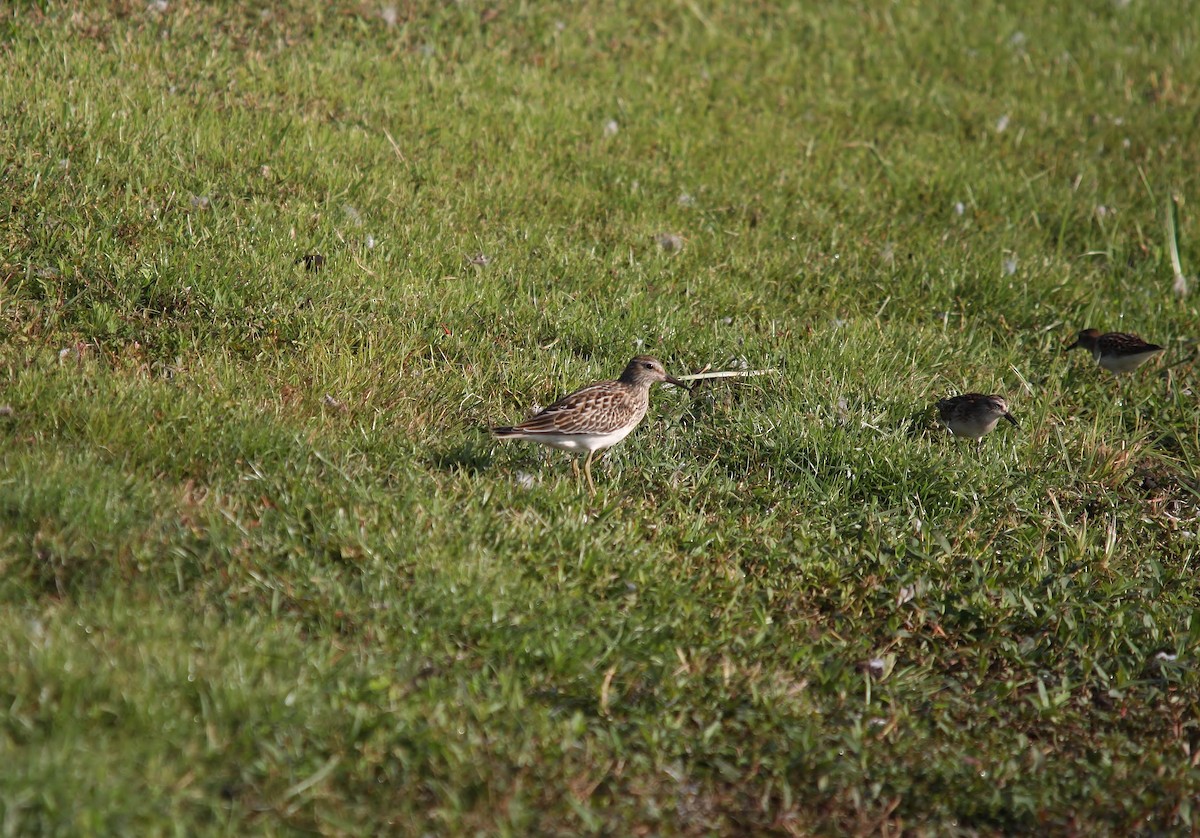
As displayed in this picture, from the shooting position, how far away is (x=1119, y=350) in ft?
26.4

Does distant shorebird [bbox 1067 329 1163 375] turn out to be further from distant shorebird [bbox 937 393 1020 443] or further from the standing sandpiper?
the standing sandpiper

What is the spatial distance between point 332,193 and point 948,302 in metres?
4.17

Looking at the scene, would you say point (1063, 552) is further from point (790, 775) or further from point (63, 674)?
point (63, 674)

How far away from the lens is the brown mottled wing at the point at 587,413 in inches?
245

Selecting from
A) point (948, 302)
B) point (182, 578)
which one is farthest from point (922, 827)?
point (948, 302)

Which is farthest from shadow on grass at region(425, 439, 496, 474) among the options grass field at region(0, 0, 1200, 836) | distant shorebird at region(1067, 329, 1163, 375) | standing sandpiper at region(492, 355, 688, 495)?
distant shorebird at region(1067, 329, 1163, 375)

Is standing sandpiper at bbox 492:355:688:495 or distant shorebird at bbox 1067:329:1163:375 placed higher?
standing sandpiper at bbox 492:355:688:495

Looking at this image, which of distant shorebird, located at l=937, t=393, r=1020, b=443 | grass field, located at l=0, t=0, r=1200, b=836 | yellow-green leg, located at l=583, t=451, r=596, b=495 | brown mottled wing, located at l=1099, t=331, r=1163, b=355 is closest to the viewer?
grass field, located at l=0, t=0, r=1200, b=836

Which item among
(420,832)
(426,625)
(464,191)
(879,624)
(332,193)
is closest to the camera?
(420,832)

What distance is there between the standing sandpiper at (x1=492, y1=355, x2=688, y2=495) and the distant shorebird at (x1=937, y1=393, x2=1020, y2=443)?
1.74m

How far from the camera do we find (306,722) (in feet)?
14.5

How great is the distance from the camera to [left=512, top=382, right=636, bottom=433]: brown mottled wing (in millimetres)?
6211

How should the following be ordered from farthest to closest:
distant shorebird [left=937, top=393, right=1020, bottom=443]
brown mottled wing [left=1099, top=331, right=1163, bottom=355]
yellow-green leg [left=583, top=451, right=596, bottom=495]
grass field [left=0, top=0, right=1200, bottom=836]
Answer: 1. brown mottled wing [left=1099, top=331, right=1163, bottom=355]
2. distant shorebird [left=937, top=393, right=1020, bottom=443]
3. yellow-green leg [left=583, top=451, right=596, bottom=495]
4. grass field [left=0, top=0, right=1200, bottom=836]

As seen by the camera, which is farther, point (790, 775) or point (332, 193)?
point (332, 193)
